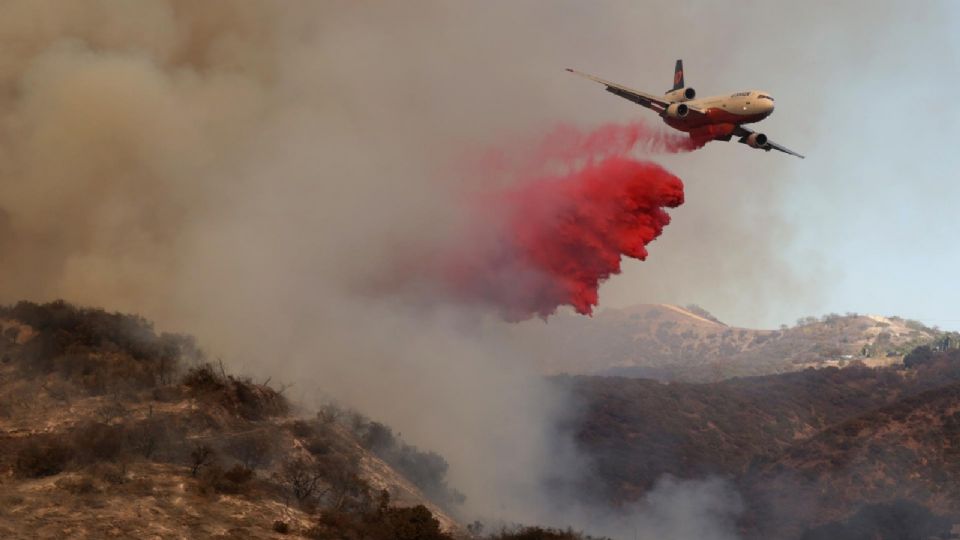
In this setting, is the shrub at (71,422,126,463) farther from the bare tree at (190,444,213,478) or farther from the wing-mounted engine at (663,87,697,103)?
the wing-mounted engine at (663,87,697,103)

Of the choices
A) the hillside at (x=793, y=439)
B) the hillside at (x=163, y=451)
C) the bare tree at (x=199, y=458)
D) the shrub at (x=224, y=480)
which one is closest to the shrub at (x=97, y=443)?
the hillside at (x=163, y=451)

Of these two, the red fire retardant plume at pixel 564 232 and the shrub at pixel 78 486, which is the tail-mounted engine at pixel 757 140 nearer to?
the red fire retardant plume at pixel 564 232

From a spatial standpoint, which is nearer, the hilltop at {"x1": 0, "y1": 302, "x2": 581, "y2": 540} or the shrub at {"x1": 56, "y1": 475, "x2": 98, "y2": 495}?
the hilltop at {"x1": 0, "y1": 302, "x2": 581, "y2": 540}

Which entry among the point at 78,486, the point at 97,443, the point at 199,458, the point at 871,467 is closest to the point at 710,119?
the point at 199,458

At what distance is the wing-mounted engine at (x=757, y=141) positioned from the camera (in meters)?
51.1

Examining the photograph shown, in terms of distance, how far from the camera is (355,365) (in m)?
59.9

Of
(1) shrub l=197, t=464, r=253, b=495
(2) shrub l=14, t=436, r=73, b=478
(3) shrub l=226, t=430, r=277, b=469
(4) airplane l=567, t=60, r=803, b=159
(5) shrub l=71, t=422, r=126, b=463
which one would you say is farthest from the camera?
(4) airplane l=567, t=60, r=803, b=159

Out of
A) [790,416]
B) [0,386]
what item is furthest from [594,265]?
[790,416]

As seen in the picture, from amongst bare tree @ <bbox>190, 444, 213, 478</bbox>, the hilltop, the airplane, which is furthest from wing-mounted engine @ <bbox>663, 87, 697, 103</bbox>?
bare tree @ <bbox>190, 444, 213, 478</bbox>

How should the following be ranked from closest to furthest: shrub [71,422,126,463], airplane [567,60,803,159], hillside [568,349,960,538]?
shrub [71,422,126,463], airplane [567,60,803,159], hillside [568,349,960,538]

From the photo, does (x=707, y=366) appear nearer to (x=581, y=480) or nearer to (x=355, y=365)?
(x=581, y=480)

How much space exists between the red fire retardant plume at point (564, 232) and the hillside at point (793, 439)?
27.8 metres

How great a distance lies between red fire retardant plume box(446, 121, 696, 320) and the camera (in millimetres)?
52438

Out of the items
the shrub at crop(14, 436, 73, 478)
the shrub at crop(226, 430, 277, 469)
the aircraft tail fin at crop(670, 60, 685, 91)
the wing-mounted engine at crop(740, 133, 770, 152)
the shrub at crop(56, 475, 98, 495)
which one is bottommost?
the shrub at crop(56, 475, 98, 495)
